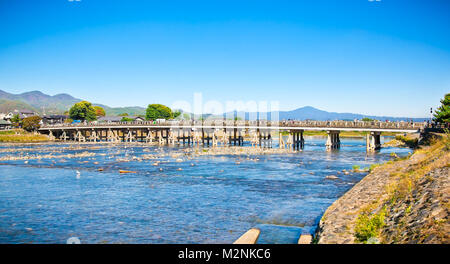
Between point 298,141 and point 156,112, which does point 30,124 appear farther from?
point 298,141

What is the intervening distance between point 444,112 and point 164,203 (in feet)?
184

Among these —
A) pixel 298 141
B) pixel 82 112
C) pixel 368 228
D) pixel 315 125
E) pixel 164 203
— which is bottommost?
pixel 164 203

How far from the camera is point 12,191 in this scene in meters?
27.3

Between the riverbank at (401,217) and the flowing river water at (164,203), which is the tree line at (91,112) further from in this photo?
the riverbank at (401,217)

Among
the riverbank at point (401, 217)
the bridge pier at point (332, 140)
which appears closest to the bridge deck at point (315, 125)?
the bridge pier at point (332, 140)

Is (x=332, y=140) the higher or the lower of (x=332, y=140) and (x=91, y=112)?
the lower

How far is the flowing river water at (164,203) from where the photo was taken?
16.8m

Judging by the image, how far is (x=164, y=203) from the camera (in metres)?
23.3

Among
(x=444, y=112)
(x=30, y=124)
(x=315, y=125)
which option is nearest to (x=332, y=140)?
(x=315, y=125)

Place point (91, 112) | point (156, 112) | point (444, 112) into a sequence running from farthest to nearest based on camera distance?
point (156, 112)
point (91, 112)
point (444, 112)

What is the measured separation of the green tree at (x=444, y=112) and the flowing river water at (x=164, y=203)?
29558 millimetres

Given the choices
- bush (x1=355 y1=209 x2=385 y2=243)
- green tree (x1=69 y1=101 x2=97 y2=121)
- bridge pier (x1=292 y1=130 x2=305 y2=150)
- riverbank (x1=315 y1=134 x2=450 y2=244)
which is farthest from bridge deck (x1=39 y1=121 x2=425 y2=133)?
green tree (x1=69 y1=101 x2=97 y2=121)
